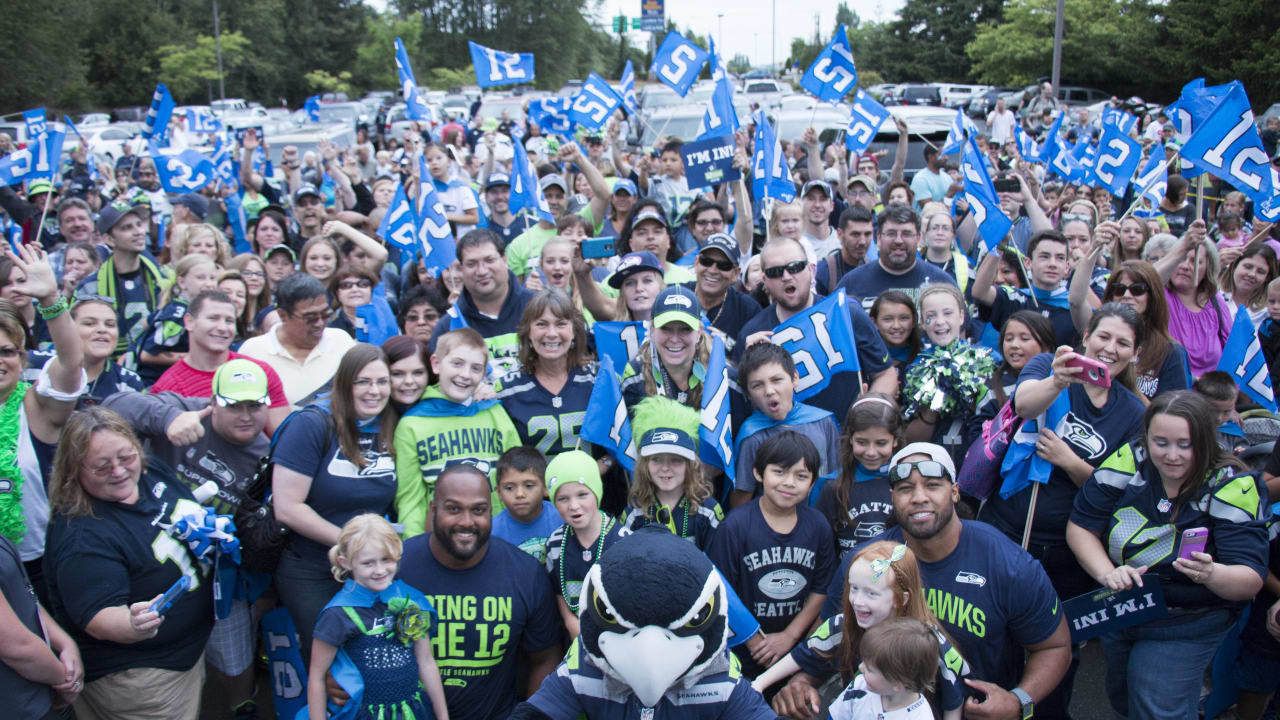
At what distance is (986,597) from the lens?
352 centimetres

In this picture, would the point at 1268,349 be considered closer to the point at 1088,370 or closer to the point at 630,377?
the point at 1088,370

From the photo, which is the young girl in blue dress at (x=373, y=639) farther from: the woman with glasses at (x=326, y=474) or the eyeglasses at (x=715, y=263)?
the eyeglasses at (x=715, y=263)

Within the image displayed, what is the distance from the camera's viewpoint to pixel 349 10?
66750 millimetres

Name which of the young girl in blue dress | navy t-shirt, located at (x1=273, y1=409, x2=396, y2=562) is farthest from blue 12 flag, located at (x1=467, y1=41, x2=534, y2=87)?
the young girl in blue dress

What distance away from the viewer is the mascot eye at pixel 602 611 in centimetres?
248

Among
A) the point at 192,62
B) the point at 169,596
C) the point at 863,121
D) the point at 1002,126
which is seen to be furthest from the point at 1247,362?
the point at 192,62

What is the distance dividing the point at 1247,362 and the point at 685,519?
324cm

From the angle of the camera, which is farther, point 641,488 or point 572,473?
point 641,488

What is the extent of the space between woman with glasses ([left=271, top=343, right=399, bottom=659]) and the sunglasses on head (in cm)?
217

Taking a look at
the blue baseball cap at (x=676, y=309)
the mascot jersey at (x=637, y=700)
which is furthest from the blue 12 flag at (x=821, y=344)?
the mascot jersey at (x=637, y=700)

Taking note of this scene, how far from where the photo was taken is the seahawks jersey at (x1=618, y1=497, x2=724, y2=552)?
4125mm

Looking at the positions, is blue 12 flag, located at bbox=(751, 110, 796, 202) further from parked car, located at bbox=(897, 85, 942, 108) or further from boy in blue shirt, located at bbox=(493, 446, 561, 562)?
Answer: parked car, located at bbox=(897, 85, 942, 108)

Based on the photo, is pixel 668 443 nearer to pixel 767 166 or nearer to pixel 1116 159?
pixel 767 166

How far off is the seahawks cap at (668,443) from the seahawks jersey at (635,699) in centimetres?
142
